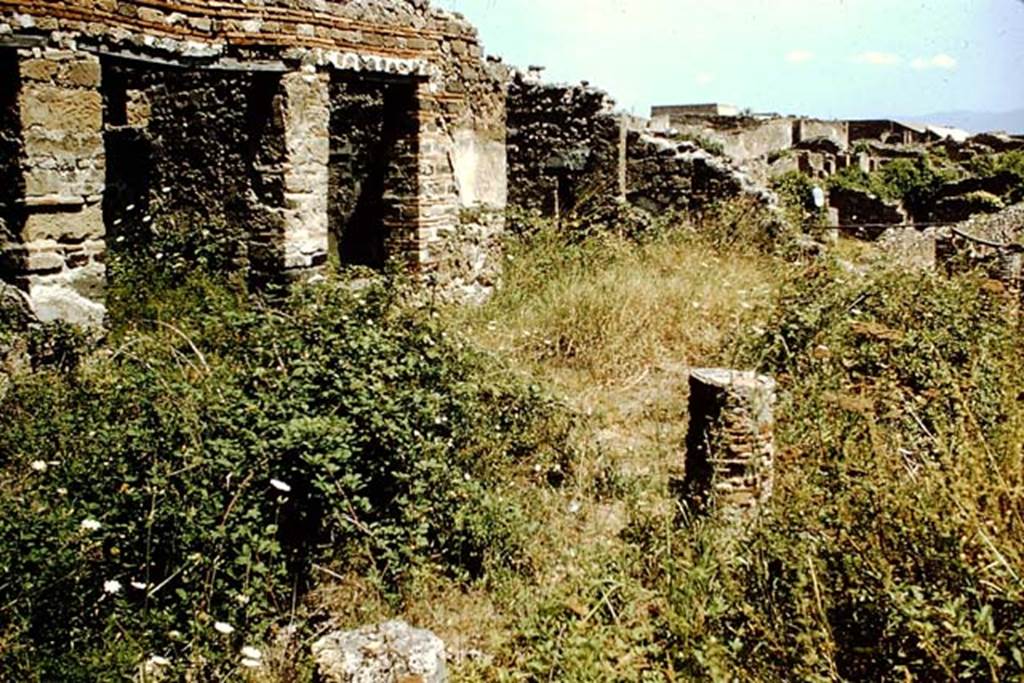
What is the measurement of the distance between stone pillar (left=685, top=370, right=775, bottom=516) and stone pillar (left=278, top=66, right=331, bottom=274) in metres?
4.64

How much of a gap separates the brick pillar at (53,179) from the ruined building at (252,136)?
0.01 metres

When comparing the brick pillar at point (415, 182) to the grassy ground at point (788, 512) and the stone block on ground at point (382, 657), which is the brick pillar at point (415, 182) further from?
the stone block on ground at point (382, 657)

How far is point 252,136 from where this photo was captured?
885 centimetres

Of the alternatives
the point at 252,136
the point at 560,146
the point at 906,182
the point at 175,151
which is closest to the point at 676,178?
the point at 560,146

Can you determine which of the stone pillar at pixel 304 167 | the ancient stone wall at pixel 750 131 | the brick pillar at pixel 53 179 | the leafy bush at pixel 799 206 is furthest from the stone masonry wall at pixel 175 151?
the ancient stone wall at pixel 750 131

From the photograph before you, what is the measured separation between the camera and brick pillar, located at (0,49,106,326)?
284 inches

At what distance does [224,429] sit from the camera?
485cm

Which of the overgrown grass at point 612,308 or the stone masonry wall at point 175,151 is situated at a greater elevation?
the stone masonry wall at point 175,151

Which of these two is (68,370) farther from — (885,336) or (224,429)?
(885,336)

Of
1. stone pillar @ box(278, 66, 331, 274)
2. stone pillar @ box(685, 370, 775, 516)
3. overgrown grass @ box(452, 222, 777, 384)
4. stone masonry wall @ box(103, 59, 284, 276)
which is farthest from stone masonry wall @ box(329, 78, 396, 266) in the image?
stone pillar @ box(685, 370, 775, 516)

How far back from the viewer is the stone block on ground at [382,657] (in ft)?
12.1

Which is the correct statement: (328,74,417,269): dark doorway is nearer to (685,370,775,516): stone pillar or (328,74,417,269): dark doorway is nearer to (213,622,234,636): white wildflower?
(685,370,775,516): stone pillar

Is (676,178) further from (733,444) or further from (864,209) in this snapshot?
(864,209)

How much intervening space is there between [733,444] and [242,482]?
257 cm
